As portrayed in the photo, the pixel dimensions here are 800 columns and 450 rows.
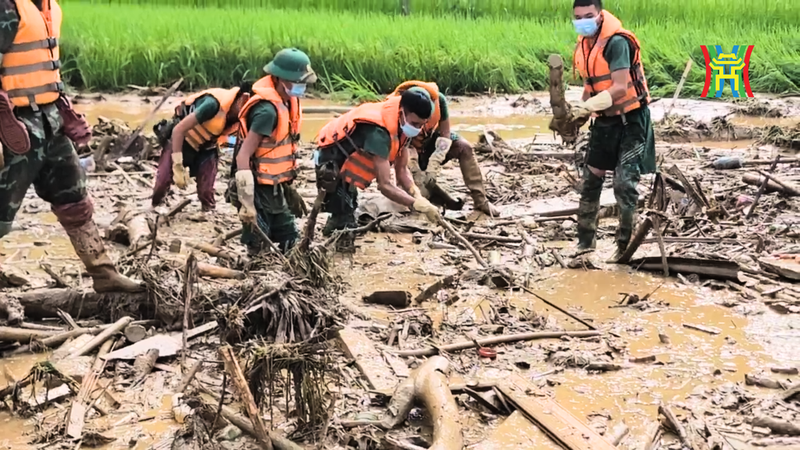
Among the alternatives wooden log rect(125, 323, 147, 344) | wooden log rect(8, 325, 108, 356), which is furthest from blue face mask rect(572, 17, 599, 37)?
wooden log rect(8, 325, 108, 356)

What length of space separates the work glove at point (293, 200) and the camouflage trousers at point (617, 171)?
2.05 m

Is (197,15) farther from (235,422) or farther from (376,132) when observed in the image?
(235,422)

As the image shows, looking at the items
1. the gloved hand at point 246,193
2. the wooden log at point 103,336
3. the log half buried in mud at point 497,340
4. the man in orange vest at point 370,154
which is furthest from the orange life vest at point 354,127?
the wooden log at point 103,336

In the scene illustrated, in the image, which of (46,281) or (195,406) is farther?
(46,281)

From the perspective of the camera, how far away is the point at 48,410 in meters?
3.79

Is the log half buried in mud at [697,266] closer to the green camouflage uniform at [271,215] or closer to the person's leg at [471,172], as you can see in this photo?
the person's leg at [471,172]

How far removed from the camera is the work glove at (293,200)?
5902mm

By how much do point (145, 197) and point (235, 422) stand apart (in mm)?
4716

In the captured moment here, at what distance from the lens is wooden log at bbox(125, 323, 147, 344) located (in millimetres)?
4434

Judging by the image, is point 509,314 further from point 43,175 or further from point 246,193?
point 43,175

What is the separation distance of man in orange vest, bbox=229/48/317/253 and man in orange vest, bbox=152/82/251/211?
541 millimetres

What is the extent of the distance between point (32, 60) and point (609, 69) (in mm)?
3619

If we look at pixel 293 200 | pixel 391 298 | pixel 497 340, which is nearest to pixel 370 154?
pixel 293 200

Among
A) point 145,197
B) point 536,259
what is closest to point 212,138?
point 145,197
